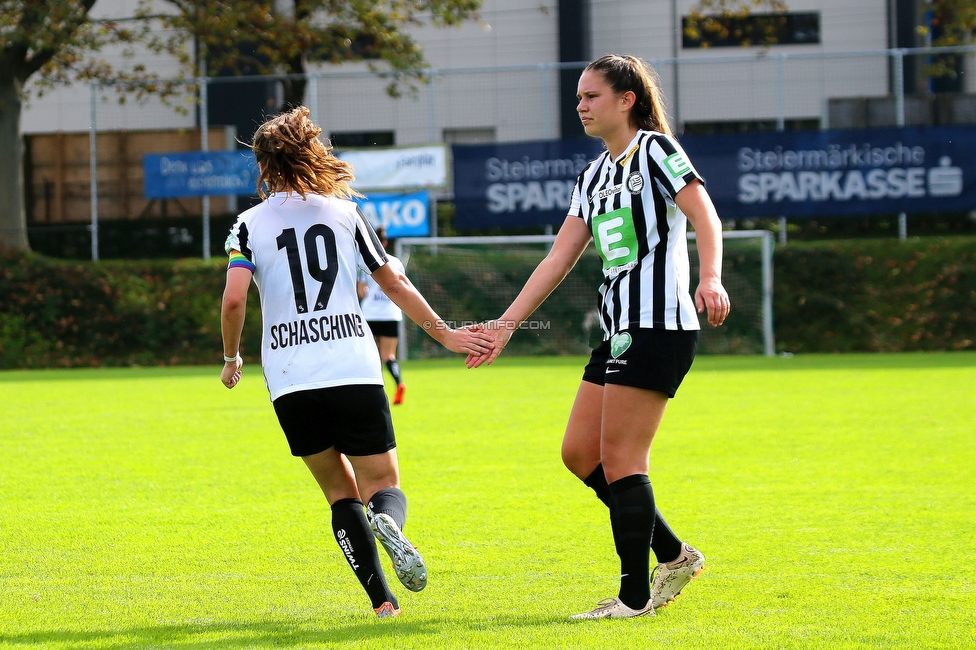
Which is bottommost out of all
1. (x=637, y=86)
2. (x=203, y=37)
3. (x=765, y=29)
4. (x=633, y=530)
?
(x=633, y=530)

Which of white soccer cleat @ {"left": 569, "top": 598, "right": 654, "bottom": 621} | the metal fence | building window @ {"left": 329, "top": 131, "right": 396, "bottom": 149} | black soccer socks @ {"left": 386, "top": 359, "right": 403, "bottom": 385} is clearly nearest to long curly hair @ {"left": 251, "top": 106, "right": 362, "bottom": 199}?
white soccer cleat @ {"left": 569, "top": 598, "right": 654, "bottom": 621}

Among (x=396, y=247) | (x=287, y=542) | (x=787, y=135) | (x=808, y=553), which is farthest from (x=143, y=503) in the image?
(x=787, y=135)

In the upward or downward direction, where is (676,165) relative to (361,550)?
upward

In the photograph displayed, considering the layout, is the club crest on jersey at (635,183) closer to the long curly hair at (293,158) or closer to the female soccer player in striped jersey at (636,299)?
the female soccer player in striped jersey at (636,299)

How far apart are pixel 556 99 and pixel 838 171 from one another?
6675 mm

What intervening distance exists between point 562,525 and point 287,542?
4.50 feet

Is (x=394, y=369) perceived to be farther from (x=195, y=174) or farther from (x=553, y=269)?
(x=195, y=174)

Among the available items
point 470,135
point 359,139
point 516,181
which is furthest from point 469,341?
point 359,139

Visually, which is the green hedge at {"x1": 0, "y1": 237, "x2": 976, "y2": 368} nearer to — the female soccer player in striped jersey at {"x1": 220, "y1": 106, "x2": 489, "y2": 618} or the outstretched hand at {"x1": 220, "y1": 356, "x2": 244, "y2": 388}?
the outstretched hand at {"x1": 220, "y1": 356, "x2": 244, "y2": 388}

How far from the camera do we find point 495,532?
218 inches

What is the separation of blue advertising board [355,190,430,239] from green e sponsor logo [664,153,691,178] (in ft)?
53.1

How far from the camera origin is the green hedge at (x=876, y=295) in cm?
1931

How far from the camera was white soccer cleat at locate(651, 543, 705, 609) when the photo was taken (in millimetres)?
4160

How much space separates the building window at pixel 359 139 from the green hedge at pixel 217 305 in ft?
16.7
